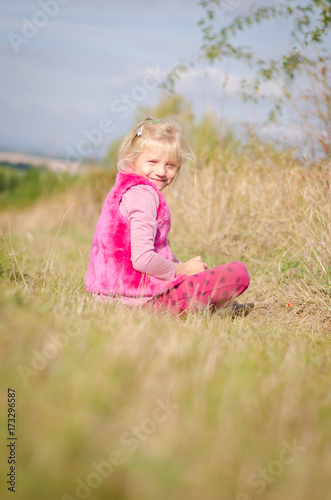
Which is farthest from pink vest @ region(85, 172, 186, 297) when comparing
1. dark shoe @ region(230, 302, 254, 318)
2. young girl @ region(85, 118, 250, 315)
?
dark shoe @ region(230, 302, 254, 318)

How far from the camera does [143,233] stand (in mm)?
2689

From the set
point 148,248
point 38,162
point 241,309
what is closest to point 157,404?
point 148,248

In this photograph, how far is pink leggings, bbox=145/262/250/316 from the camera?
9.43 ft

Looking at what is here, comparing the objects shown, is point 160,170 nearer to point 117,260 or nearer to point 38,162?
point 117,260

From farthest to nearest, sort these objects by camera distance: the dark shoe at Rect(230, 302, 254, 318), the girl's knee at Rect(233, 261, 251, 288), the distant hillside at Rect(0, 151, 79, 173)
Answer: the distant hillside at Rect(0, 151, 79, 173), the dark shoe at Rect(230, 302, 254, 318), the girl's knee at Rect(233, 261, 251, 288)

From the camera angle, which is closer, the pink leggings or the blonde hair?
the pink leggings

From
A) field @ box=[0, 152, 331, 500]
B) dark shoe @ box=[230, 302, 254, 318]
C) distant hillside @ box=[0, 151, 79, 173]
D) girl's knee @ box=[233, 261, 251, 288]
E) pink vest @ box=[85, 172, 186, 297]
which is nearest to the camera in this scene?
field @ box=[0, 152, 331, 500]

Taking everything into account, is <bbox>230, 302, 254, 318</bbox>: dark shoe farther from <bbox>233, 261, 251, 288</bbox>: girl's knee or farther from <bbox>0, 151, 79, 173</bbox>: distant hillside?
<bbox>0, 151, 79, 173</bbox>: distant hillside

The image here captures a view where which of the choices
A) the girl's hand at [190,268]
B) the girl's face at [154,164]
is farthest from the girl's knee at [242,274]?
the girl's face at [154,164]

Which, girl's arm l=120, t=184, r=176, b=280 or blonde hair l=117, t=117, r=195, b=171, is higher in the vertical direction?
blonde hair l=117, t=117, r=195, b=171

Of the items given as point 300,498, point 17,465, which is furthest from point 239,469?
point 17,465

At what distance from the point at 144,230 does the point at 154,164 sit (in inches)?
19.6

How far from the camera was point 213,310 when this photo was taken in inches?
121

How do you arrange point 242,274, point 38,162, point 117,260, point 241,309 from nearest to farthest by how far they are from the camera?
point 117,260 < point 242,274 < point 241,309 < point 38,162
